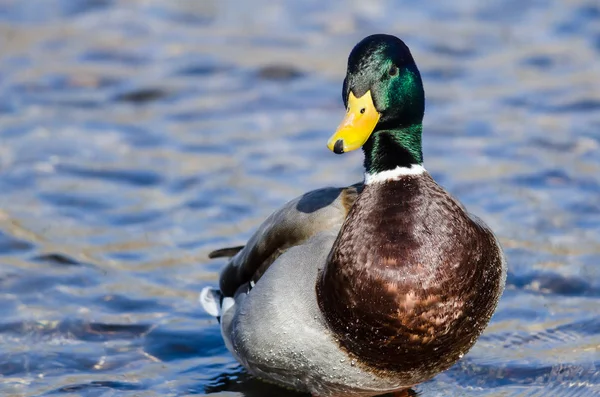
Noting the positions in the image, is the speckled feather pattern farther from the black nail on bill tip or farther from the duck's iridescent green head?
the black nail on bill tip

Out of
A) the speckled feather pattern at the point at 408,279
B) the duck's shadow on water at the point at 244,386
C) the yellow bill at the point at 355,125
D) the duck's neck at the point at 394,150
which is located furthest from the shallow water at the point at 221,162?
the yellow bill at the point at 355,125

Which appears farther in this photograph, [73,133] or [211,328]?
[73,133]

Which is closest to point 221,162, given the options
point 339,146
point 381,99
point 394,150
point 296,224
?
point 296,224

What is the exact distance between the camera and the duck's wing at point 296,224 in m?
5.18

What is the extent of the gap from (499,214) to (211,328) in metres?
2.39

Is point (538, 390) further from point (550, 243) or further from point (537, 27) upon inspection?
point (537, 27)

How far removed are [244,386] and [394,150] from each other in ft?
5.33

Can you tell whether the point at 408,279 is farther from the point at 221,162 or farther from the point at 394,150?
the point at 221,162

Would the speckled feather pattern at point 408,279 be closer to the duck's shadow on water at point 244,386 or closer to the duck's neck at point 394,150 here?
the duck's neck at point 394,150

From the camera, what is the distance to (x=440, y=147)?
8891 millimetres

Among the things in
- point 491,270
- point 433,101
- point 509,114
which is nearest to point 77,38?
point 433,101

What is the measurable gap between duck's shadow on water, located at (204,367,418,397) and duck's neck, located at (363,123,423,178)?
128 centimetres

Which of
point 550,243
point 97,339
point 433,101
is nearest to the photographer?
point 97,339

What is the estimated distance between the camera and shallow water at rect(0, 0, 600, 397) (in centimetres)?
610
